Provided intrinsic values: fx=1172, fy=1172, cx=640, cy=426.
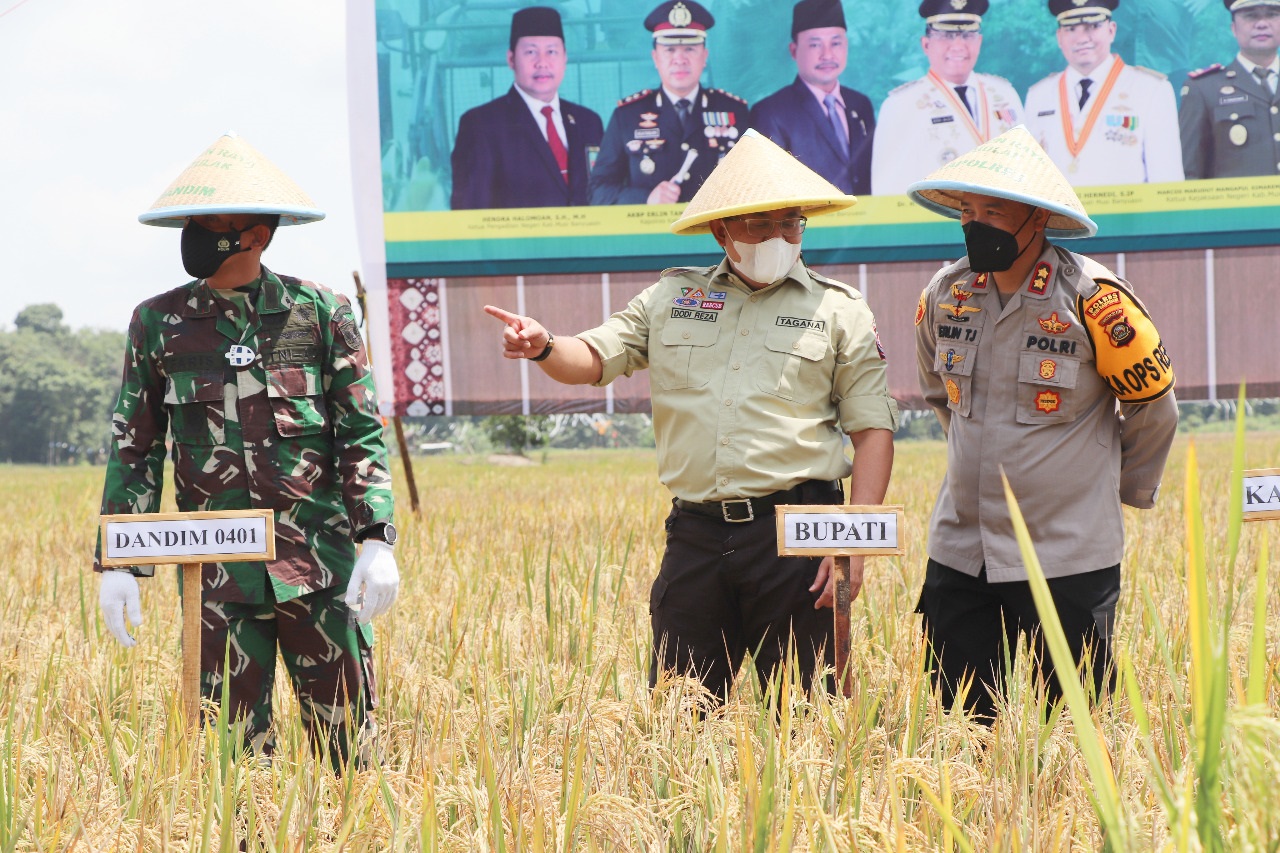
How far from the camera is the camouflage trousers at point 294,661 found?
3088mm

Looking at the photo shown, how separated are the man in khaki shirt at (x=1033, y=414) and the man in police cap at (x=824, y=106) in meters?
4.32

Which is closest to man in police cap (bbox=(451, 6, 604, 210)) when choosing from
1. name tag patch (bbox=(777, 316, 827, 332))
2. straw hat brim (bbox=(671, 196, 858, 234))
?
straw hat brim (bbox=(671, 196, 858, 234))

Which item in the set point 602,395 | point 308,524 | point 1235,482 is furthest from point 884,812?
point 602,395

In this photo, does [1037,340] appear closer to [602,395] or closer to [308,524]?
[308,524]

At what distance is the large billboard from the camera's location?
295 inches

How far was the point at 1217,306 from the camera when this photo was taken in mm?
7641

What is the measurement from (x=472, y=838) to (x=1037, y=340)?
1.97 m

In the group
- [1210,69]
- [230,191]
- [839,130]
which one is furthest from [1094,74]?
[230,191]

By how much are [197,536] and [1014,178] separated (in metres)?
2.24

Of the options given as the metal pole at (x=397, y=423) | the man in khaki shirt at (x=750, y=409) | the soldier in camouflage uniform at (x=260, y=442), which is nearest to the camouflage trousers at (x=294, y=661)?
the soldier in camouflage uniform at (x=260, y=442)

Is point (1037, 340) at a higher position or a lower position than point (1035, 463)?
higher

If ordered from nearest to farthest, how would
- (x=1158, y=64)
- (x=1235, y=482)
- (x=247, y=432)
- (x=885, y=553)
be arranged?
1. (x=1235, y=482)
2. (x=885, y=553)
3. (x=247, y=432)
4. (x=1158, y=64)

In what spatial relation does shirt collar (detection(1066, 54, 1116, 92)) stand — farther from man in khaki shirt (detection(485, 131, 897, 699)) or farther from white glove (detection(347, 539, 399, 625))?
white glove (detection(347, 539, 399, 625))

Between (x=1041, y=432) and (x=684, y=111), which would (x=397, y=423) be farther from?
(x=1041, y=432)
